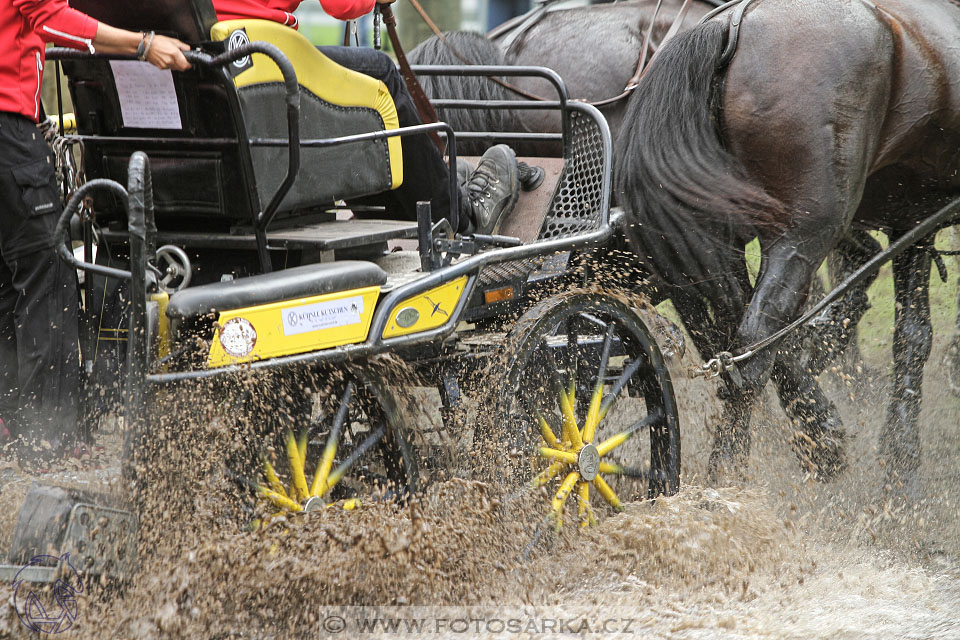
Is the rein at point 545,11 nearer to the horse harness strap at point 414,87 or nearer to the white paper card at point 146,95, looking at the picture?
the horse harness strap at point 414,87

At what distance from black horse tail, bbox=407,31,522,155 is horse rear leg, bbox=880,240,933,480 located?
72.0 inches

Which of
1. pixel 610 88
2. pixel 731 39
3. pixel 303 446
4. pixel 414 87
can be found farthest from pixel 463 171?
pixel 610 88

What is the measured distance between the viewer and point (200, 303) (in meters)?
2.27

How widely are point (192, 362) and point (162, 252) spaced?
0.96 feet

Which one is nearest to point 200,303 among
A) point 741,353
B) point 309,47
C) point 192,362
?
point 192,362

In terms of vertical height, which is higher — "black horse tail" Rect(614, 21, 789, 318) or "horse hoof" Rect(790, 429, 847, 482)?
"black horse tail" Rect(614, 21, 789, 318)

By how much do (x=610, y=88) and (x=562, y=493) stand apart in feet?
7.94

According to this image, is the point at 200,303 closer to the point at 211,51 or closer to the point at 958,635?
the point at 211,51

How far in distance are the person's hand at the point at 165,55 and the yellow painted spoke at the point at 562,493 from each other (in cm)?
156

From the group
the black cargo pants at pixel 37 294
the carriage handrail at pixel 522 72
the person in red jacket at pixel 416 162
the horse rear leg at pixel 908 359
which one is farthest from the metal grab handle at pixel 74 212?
the horse rear leg at pixel 908 359

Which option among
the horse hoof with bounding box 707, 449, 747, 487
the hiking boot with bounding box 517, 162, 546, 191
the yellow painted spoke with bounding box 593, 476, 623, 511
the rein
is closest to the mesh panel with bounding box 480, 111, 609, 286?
the hiking boot with bounding box 517, 162, 546, 191

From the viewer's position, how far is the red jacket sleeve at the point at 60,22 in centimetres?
243

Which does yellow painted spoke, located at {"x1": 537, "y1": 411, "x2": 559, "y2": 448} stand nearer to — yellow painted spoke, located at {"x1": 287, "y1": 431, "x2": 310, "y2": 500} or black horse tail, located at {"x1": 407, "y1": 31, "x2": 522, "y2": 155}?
yellow painted spoke, located at {"x1": 287, "y1": 431, "x2": 310, "y2": 500}

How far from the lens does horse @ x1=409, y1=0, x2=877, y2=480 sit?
3754 millimetres
